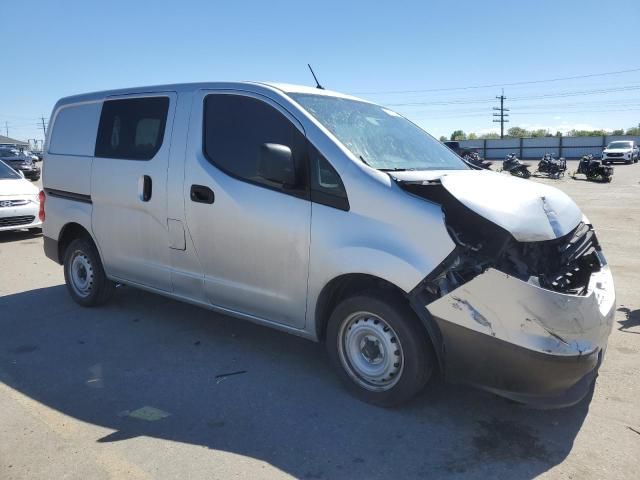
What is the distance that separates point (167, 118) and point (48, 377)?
219 cm

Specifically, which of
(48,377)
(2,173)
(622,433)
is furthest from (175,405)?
(2,173)

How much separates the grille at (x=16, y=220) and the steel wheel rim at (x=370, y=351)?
8.40 metres

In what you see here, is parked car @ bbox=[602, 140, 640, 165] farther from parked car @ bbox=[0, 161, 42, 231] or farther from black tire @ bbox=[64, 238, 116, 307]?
black tire @ bbox=[64, 238, 116, 307]

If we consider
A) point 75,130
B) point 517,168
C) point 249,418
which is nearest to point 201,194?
point 249,418

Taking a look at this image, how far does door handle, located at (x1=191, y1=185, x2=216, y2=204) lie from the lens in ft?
13.1

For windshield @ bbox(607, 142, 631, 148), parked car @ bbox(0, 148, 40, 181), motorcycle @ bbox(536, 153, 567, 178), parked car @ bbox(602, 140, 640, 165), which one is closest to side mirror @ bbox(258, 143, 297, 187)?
parked car @ bbox(0, 148, 40, 181)

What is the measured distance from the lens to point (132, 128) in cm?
474

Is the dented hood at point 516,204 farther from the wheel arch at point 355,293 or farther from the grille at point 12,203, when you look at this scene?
the grille at point 12,203

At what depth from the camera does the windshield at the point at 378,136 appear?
12.0 ft

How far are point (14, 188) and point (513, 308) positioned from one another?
9.84m

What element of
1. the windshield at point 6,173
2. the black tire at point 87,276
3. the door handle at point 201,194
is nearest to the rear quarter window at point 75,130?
the black tire at point 87,276

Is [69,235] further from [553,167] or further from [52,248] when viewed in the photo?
[553,167]

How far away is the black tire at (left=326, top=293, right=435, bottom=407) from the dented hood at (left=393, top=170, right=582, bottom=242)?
2.42ft

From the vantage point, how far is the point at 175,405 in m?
3.47
